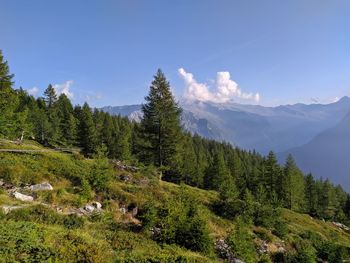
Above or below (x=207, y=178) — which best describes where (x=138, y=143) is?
above

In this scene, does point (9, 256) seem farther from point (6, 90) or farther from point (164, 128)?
point (6, 90)

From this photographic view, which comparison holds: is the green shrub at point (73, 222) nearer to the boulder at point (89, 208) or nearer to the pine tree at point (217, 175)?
the boulder at point (89, 208)

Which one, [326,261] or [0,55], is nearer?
[326,261]

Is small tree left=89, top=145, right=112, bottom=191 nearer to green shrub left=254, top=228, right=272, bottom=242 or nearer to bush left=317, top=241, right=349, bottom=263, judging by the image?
green shrub left=254, top=228, right=272, bottom=242

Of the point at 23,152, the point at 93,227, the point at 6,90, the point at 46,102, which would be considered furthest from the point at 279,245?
the point at 46,102

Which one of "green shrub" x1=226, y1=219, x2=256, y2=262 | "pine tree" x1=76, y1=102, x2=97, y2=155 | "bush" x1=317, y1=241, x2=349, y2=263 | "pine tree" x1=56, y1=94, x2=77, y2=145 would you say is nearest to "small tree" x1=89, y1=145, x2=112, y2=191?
"green shrub" x1=226, y1=219, x2=256, y2=262

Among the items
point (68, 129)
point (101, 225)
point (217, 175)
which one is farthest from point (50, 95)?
point (101, 225)

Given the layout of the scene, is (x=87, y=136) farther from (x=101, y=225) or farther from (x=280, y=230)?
(x=101, y=225)

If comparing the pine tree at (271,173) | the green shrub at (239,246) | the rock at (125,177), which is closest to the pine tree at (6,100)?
the rock at (125,177)

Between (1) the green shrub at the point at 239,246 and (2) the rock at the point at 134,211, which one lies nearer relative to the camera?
(1) the green shrub at the point at 239,246

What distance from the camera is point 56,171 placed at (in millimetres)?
24344

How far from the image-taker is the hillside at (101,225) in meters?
9.12

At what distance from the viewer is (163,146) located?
112ft

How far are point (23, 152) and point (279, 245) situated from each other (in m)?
26.7
